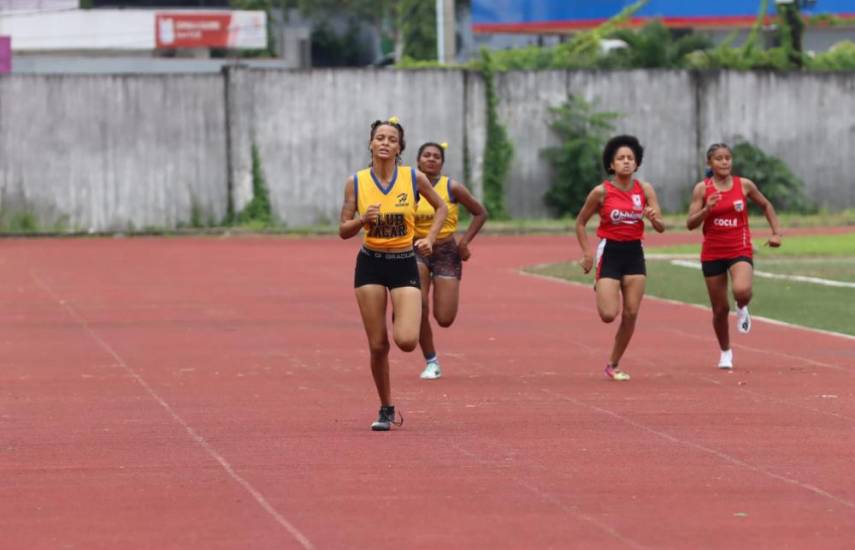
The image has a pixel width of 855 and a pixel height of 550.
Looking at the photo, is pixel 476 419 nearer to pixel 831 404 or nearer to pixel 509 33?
pixel 831 404

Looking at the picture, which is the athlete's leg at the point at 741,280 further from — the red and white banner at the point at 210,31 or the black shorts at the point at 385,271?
the red and white banner at the point at 210,31

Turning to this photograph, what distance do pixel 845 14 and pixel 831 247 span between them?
120 feet

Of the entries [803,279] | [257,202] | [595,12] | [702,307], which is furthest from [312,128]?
[595,12]

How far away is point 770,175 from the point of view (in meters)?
39.7

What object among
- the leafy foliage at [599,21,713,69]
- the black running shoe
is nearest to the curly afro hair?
the black running shoe

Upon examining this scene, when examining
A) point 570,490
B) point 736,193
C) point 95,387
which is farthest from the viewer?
point 736,193

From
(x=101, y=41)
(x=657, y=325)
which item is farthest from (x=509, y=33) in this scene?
(x=657, y=325)

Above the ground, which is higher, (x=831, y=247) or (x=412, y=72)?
(x=412, y=72)

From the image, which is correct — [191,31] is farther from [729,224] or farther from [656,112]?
[729,224]

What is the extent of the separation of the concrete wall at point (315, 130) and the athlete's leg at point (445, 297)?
22.9 meters

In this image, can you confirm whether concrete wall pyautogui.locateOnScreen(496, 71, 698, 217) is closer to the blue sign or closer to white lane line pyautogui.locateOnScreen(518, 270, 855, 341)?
white lane line pyautogui.locateOnScreen(518, 270, 855, 341)

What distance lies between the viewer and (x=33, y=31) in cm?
7769

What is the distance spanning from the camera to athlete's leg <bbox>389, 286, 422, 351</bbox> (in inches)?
482

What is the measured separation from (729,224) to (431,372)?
2.99 m
